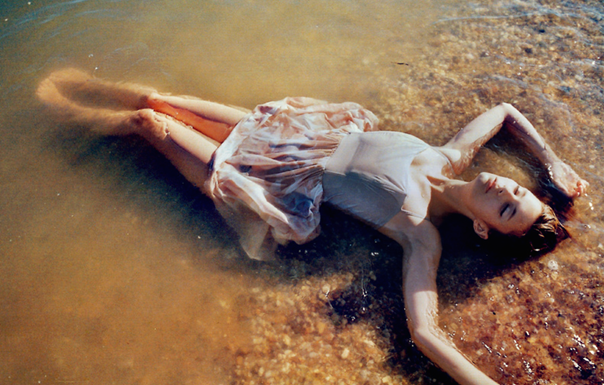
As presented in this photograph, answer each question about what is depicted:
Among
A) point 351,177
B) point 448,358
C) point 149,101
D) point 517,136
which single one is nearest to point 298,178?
point 351,177

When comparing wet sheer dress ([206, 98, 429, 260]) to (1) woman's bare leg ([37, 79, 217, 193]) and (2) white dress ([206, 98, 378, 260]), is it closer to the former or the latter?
(2) white dress ([206, 98, 378, 260])

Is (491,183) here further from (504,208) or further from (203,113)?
(203,113)

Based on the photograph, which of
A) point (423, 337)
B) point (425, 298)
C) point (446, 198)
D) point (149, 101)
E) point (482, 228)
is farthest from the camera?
point (149, 101)

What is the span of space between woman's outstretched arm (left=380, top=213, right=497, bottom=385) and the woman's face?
0.45 metres

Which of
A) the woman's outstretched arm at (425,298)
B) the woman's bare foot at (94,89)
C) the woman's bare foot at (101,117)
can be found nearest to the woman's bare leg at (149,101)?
Answer: the woman's bare foot at (94,89)

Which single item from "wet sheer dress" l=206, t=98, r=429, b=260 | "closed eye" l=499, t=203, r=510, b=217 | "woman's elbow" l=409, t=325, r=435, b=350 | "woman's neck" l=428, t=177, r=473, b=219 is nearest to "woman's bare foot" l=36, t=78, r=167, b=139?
"wet sheer dress" l=206, t=98, r=429, b=260

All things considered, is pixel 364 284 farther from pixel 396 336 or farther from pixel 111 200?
pixel 111 200

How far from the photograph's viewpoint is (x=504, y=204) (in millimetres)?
3018

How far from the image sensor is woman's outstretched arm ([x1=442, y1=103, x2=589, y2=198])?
3582 mm

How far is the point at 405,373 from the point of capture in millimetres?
2844

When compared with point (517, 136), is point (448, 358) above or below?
below

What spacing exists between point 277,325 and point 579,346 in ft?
7.89

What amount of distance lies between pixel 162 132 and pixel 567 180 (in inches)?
154

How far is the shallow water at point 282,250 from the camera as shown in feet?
9.55
